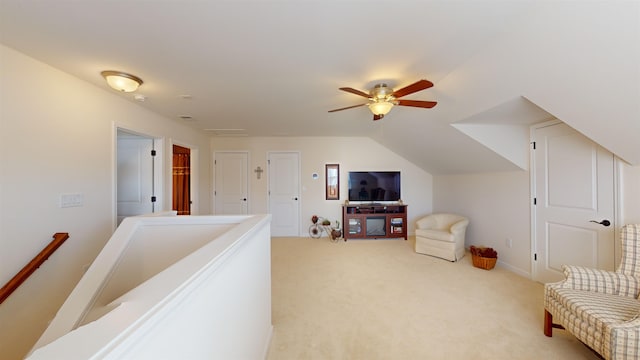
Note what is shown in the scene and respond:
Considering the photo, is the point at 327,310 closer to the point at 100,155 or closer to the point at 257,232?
the point at 257,232

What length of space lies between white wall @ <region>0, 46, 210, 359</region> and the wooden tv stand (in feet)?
12.6

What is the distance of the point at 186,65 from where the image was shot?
2213mm

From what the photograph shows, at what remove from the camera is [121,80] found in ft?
7.70

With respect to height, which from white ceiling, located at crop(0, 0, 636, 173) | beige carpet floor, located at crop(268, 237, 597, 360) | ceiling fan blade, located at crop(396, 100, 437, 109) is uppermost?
white ceiling, located at crop(0, 0, 636, 173)

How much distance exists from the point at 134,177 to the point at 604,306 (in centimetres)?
528

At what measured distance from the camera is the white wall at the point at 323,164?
5.53 metres

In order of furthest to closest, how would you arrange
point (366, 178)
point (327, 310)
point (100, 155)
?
1. point (366, 178)
2. point (100, 155)
3. point (327, 310)

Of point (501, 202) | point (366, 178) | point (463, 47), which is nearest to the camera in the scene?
point (463, 47)

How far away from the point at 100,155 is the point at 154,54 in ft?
4.98

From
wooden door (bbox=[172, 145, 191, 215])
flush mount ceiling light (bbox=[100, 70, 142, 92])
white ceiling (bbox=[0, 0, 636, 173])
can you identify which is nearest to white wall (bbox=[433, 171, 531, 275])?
white ceiling (bbox=[0, 0, 636, 173])

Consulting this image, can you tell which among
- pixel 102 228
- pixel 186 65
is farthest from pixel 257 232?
pixel 102 228

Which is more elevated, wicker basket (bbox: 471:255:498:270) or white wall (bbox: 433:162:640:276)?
white wall (bbox: 433:162:640:276)

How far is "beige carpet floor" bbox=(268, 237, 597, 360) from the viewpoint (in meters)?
1.91

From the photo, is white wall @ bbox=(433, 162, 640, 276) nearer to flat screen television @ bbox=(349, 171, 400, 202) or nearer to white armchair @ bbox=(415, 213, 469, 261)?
white armchair @ bbox=(415, 213, 469, 261)
